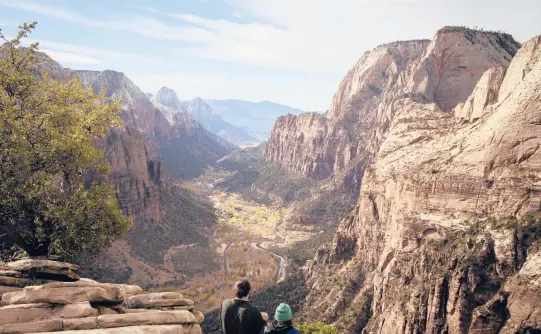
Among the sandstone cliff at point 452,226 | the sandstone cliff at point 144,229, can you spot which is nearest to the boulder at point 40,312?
the sandstone cliff at point 452,226

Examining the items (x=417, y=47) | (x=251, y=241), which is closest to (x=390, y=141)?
(x=251, y=241)

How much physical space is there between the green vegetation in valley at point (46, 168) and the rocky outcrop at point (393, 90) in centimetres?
6537

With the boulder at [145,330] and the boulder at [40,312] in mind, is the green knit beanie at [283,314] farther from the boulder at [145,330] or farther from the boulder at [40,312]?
the boulder at [40,312]

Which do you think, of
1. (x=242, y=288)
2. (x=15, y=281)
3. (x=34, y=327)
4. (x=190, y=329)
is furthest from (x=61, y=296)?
(x=242, y=288)

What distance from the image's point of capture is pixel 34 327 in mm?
12641

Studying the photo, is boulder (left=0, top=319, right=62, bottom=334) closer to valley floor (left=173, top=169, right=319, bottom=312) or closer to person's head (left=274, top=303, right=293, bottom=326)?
person's head (left=274, top=303, right=293, bottom=326)

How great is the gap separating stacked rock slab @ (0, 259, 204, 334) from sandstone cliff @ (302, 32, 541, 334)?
92.8 ft

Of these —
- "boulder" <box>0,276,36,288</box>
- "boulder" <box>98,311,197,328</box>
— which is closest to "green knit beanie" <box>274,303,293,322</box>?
"boulder" <box>98,311,197,328</box>

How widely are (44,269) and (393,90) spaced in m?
162

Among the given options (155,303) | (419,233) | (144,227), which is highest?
(155,303)

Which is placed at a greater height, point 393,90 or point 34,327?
point 393,90

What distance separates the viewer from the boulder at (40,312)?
13.0 m

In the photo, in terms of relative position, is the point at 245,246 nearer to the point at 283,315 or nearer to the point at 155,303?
the point at 155,303

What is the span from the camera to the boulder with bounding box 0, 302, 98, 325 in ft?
42.6
